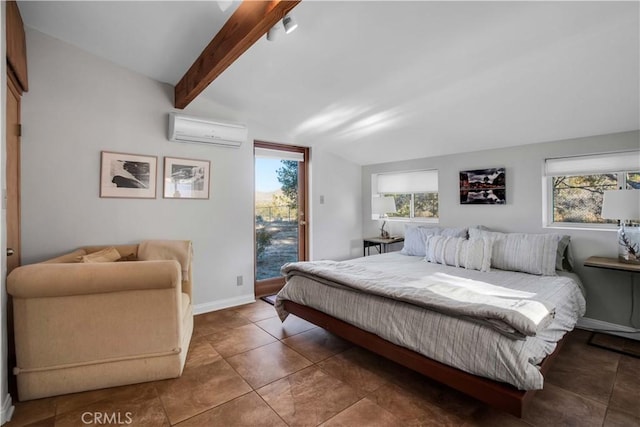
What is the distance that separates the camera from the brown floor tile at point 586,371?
2.07 metres

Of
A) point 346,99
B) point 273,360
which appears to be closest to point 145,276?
point 273,360

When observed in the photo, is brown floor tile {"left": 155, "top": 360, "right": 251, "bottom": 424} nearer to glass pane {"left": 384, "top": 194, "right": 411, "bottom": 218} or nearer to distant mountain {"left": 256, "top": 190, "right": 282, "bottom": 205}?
distant mountain {"left": 256, "top": 190, "right": 282, "bottom": 205}

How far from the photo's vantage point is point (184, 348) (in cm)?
246

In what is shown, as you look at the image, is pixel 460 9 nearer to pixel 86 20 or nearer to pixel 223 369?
pixel 86 20

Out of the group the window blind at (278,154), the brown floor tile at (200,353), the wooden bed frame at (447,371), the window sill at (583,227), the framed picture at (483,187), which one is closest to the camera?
the wooden bed frame at (447,371)

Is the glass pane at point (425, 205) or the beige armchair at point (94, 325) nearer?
the beige armchair at point (94, 325)

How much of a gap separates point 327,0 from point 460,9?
0.81 meters

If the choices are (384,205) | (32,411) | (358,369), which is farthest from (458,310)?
(384,205)

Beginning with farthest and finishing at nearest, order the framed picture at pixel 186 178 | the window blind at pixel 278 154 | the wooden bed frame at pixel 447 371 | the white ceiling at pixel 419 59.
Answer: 1. the window blind at pixel 278 154
2. the framed picture at pixel 186 178
3. the white ceiling at pixel 419 59
4. the wooden bed frame at pixel 447 371

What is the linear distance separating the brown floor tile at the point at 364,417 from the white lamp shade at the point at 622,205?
2.43 meters

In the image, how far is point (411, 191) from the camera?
4598 millimetres

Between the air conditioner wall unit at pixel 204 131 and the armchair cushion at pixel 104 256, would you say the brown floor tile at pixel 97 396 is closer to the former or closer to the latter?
the armchair cushion at pixel 104 256

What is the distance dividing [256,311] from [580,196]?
3.62m

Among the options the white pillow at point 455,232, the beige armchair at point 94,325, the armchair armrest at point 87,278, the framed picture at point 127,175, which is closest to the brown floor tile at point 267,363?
the beige armchair at point 94,325
